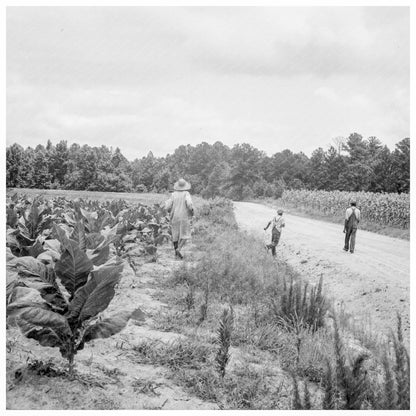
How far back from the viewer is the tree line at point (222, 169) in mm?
19547

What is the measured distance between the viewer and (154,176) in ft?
234

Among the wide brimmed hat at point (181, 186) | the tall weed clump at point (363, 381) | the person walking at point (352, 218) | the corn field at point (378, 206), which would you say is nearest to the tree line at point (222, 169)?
the corn field at point (378, 206)

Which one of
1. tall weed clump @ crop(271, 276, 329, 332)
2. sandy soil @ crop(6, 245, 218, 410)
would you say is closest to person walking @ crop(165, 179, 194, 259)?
tall weed clump @ crop(271, 276, 329, 332)

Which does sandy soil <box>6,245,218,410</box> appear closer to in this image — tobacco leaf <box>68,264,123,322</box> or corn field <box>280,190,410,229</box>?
tobacco leaf <box>68,264,123,322</box>

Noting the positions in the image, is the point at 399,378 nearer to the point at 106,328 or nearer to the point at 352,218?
the point at 106,328

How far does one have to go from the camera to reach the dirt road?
8203 mm

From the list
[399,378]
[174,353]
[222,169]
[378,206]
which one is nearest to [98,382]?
[174,353]

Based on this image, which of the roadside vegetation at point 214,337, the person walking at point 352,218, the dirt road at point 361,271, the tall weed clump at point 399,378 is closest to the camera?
the tall weed clump at point 399,378

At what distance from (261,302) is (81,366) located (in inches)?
134

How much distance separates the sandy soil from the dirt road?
3.51m

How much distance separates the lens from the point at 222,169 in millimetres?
77188

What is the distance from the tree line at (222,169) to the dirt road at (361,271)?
13.3ft

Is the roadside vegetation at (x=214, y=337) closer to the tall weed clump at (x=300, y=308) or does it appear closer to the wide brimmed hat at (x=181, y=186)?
the tall weed clump at (x=300, y=308)
